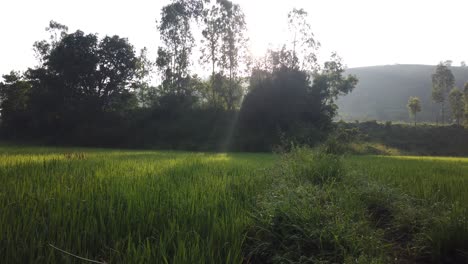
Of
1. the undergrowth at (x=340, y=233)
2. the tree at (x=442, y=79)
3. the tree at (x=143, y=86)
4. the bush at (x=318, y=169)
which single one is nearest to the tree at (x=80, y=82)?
the tree at (x=143, y=86)

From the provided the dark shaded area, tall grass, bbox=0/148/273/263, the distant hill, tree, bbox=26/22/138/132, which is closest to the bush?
tall grass, bbox=0/148/273/263

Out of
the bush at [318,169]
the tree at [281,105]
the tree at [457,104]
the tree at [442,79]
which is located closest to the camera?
the bush at [318,169]

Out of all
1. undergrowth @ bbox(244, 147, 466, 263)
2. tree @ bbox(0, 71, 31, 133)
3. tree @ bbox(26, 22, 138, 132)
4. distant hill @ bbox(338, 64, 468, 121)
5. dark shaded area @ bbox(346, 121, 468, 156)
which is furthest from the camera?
distant hill @ bbox(338, 64, 468, 121)

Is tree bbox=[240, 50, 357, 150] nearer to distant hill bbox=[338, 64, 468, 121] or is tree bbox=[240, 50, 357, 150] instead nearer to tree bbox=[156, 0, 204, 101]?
tree bbox=[156, 0, 204, 101]

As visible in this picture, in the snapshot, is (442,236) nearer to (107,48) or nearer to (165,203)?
(165,203)

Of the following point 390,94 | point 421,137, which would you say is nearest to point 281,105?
point 421,137

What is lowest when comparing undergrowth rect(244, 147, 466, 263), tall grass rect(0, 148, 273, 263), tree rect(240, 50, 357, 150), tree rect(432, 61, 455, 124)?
undergrowth rect(244, 147, 466, 263)

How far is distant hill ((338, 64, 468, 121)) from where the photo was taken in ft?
276

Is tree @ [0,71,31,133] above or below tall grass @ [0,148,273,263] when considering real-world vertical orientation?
above

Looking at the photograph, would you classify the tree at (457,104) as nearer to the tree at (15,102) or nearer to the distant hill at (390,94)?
the distant hill at (390,94)

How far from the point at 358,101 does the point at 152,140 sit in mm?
95704

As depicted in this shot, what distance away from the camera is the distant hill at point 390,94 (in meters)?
84.1

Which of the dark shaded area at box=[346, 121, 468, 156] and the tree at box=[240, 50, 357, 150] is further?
the dark shaded area at box=[346, 121, 468, 156]

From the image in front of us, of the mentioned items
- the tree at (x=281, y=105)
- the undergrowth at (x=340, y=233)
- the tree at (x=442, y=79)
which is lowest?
the undergrowth at (x=340, y=233)
